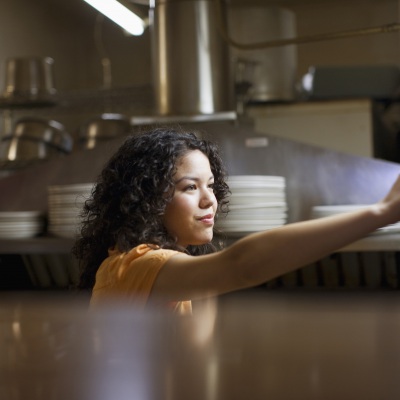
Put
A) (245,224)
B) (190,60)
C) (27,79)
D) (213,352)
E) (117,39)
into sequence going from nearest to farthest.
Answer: (213,352)
(245,224)
(190,60)
(27,79)
(117,39)

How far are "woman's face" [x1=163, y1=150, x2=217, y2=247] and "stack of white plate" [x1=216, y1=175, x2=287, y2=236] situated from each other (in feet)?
2.61

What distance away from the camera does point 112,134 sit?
319cm

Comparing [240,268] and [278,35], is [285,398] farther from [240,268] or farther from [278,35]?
[278,35]

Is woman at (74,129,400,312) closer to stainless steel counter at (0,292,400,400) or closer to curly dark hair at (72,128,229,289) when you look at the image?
curly dark hair at (72,128,229,289)

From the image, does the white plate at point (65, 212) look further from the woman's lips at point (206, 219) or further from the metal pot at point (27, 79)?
the metal pot at point (27, 79)

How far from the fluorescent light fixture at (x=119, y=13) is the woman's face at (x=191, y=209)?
4.14 ft

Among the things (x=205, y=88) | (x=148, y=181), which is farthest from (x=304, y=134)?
(x=148, y=181)

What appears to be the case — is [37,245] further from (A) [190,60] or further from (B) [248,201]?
(A) [190,60]

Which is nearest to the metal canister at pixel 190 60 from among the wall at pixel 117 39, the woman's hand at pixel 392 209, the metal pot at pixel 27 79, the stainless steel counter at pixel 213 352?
the metal pot at pixel 27 79

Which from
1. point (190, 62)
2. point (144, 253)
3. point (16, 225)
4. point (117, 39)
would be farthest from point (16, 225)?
point (117, 39)

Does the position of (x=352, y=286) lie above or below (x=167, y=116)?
below

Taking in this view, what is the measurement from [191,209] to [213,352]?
0.97m

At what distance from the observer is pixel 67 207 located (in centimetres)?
239

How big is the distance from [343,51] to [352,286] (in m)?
3.18
